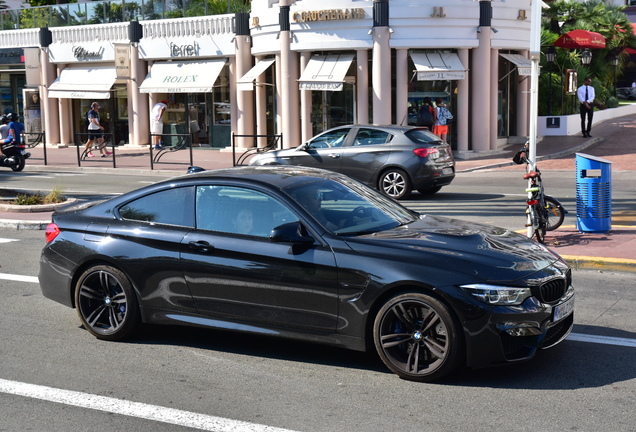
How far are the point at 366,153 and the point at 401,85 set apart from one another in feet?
30.2

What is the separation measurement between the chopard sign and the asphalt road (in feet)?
Result: 91.7

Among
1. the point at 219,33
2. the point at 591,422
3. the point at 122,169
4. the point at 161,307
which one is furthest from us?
the point at 219,33

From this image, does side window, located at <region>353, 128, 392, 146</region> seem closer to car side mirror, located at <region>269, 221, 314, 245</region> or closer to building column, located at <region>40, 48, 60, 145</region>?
car side mirror, located at <region>269, 221, 314, 245</region>

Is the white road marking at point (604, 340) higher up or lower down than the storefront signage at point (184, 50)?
lower down

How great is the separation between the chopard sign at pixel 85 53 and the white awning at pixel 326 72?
37.4ft

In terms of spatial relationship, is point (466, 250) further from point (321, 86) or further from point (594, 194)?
point (321, 86)

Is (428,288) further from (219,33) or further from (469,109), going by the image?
(219,33)

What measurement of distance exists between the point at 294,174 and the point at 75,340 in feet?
7.78

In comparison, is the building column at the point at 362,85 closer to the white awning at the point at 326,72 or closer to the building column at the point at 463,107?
the white awning at the point at 326,72

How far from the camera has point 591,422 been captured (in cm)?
497

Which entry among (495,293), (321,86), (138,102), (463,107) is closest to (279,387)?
(495,293)

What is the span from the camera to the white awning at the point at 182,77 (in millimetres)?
30281

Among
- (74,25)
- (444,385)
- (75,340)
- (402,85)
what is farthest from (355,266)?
(74,25)

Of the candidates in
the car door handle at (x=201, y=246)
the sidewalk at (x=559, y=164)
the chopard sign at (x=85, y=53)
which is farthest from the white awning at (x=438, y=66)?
the car door handle at (x=201, y=246)
